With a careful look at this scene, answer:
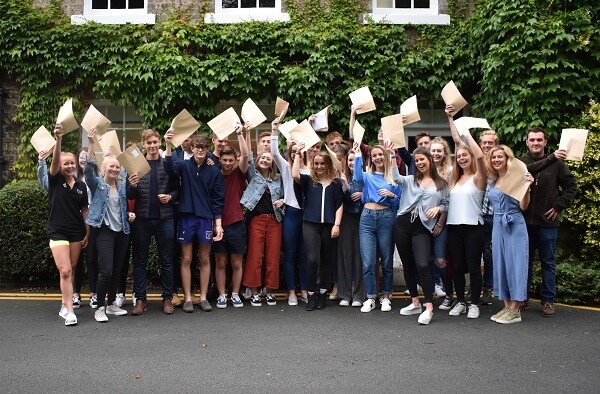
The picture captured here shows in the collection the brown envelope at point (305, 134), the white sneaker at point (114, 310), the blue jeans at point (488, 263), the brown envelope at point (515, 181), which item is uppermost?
the brown envelope at point (305, 134)

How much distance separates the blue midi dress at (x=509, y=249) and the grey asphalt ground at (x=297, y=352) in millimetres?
387

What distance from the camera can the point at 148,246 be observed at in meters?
7.47

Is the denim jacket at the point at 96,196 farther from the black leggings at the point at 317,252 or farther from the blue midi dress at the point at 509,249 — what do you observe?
the blue midi dress at the point at 509,249

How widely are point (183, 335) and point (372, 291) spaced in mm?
2351

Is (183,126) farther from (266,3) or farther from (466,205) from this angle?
(266,3)

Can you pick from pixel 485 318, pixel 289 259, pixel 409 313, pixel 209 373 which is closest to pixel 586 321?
pixel 485 318

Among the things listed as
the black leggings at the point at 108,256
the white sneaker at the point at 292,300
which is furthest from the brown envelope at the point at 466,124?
the black leggings at the point at 108,256

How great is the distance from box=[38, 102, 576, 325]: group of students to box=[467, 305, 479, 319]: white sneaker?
0.01m

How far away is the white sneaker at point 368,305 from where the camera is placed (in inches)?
295

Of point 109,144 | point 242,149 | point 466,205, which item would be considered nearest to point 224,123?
point 242,149

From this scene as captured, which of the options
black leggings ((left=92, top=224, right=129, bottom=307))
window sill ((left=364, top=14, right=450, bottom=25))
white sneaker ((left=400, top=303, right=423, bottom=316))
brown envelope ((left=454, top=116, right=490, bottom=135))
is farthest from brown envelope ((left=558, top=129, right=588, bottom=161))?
window sill ((left=364, top=14, right=450, bottom=25))

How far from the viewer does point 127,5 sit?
1272 centimetres

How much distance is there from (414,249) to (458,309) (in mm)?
861

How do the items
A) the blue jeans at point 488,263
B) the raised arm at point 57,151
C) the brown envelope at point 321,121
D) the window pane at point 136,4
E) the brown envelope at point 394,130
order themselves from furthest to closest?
1. the window pane at point 136,4
2. the brown envelope at point 321,121
3. the blue jeans at point 488,263
4. the brown envelope at point 394,130
5. the raised arm at point 57,151
